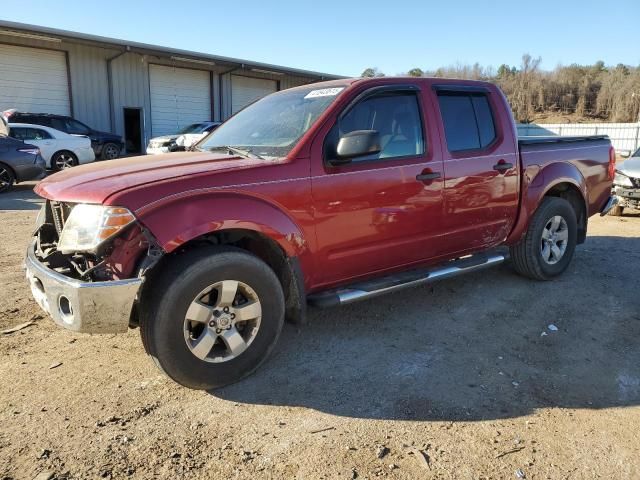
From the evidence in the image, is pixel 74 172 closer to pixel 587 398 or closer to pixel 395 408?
pixel 395 408

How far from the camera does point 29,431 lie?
271 cm

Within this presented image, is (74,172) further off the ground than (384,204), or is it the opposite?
(74,172)

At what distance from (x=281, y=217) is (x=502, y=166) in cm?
236

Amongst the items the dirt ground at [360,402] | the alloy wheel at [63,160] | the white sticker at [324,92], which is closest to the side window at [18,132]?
the alloy wheel at [63,160]

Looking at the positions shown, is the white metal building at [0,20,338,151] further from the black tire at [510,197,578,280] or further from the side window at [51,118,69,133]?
the black tire at [510,197,578,280]

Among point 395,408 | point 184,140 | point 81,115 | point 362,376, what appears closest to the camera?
point 395,408

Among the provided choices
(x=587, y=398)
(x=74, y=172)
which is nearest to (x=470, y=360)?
(x=587, y=398)

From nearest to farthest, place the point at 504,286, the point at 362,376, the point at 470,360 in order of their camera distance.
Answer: the point at 362,376
the point at 470,360
the point at 504,286

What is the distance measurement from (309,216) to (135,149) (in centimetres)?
2197

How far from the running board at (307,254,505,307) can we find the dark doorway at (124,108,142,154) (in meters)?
21.0

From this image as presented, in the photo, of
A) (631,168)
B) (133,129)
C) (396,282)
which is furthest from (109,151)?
(396,282)

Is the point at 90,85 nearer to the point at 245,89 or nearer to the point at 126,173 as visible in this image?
the point at 245,89

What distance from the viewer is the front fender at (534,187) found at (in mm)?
4863

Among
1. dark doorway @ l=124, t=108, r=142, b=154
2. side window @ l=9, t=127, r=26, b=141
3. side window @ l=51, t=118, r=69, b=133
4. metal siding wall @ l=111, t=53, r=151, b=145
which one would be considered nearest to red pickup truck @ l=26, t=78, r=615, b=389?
side window @ l=9, t=127, r=26, b=141
